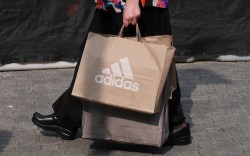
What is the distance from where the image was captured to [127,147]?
4652 millimetres

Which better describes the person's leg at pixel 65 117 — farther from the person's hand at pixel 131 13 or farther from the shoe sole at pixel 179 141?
the shoe sole at pixel 179 141

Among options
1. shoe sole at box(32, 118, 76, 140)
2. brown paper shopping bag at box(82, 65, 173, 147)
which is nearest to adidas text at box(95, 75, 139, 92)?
brown paper shopping bag at box(82, 65, 173, 147)

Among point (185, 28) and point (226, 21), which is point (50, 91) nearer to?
point (185, 28)

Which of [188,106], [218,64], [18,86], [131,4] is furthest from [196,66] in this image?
[131,4]

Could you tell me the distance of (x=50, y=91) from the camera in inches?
236

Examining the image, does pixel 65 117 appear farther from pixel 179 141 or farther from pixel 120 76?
pixel 179 141

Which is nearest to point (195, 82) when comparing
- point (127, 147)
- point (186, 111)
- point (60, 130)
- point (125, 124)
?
point (186, 111)

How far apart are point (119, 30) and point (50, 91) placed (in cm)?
174

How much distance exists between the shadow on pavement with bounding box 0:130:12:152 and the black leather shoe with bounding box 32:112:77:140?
27cm

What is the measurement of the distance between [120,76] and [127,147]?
774mm

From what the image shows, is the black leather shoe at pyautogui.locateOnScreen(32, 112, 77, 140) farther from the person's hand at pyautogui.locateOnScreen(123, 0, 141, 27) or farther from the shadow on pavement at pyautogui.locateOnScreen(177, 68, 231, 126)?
the shadow on pavement at pyautogui.locateOnScreen(177, 68, 231, 126)

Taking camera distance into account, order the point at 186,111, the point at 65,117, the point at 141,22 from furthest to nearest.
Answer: the point at 186,111, the point at 65,117, the point at 141,22

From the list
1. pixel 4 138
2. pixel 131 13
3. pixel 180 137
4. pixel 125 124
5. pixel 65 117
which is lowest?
pixel 4 138

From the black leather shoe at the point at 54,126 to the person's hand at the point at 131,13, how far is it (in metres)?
0.95
